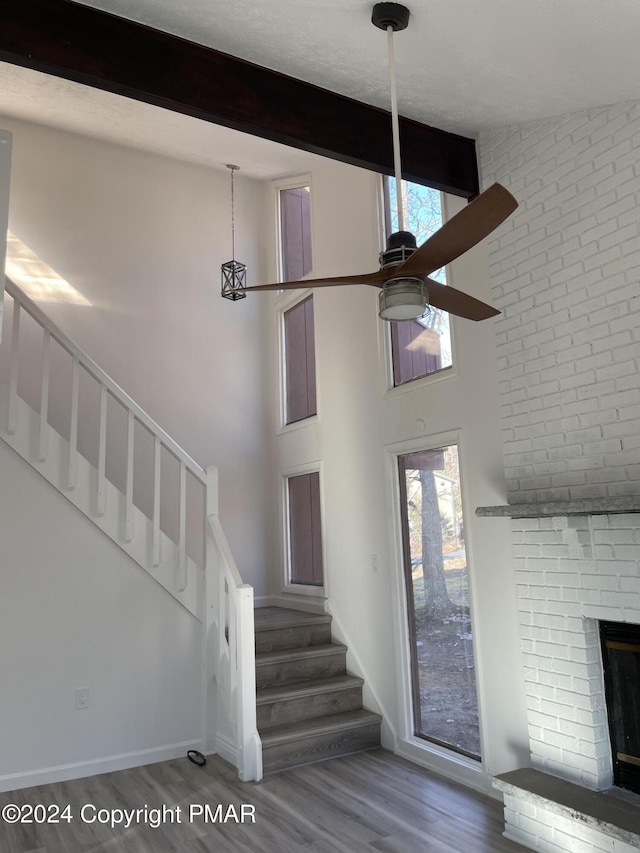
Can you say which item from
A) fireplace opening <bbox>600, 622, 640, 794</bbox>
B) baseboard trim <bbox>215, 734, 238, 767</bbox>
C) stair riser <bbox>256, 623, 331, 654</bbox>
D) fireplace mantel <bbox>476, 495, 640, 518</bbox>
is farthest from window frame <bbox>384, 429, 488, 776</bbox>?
baseboard trim <bbox>215, 734, 238, 767</bbox>

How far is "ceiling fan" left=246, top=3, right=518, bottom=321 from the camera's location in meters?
1.93

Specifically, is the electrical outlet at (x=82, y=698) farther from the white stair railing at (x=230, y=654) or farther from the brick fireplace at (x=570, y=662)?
the brick fireplace at (x=570, y=662)

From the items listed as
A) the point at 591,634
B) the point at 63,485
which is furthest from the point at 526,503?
the point at 63,485

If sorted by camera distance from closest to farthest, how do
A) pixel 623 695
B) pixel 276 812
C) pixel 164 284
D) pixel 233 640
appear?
pixel 623 695, pixel 276 812, pixel 233 640, pixel 164 284

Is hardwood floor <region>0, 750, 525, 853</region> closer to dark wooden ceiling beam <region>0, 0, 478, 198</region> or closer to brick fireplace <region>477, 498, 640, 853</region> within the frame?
brick fireplace <region>477, 498, 640, 853</region>

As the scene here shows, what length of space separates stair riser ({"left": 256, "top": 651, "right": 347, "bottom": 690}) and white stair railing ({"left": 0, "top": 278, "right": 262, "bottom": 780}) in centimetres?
39

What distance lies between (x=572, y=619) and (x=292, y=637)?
258 cm

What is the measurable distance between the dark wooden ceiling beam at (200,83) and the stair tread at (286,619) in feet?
11.5

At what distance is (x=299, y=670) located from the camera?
494 cm

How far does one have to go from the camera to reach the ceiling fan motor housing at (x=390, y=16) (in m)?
2.45

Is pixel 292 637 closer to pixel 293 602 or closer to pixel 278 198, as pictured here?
pixel 293 602

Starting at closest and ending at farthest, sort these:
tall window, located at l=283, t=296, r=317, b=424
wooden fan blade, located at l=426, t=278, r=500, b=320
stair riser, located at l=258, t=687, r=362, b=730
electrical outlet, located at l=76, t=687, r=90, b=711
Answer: wooden fan blade, located at l=426, t=278, r=500, b=320
electrical outlet, located at l=76, t=687, r=90, b=711
stair riser, located at l=258, t=687, r=362, b=730
tall window, located at l=283, t=296, r=317, b=424

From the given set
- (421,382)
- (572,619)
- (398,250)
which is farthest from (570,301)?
(572,619)

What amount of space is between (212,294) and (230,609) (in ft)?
11.6
